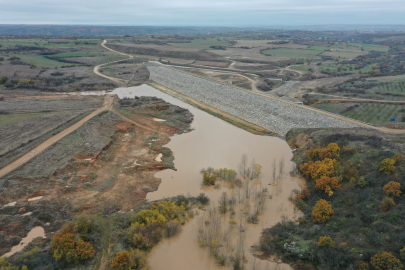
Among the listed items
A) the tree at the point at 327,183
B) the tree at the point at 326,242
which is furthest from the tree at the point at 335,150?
the tree at the point at 326,242

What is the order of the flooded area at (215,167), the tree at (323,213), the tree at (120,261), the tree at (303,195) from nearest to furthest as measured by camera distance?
the tree at (120,261) → the flooded area at (215,167) → the tree at (323,213) → the tree at (303,195)

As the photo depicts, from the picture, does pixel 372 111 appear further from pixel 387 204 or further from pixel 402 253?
pixel 402 253

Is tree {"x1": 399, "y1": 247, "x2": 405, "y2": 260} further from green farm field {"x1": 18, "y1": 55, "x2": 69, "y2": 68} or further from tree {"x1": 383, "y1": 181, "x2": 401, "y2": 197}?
green farm field {"x1": 18, "y1": 55, "x2": 69, "y2": 68}

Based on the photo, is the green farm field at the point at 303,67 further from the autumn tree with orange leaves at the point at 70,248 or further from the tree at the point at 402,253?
the autumn tree with orange leaves at the point at 70,248

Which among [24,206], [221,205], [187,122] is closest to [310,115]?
[187,122]

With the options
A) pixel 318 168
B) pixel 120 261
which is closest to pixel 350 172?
pixel 318 168

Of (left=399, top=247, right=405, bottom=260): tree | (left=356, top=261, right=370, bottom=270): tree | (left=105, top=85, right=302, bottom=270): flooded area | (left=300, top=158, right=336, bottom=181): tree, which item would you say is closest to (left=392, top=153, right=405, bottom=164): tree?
(left=300, top=158, right=336, bottom=181): tree
